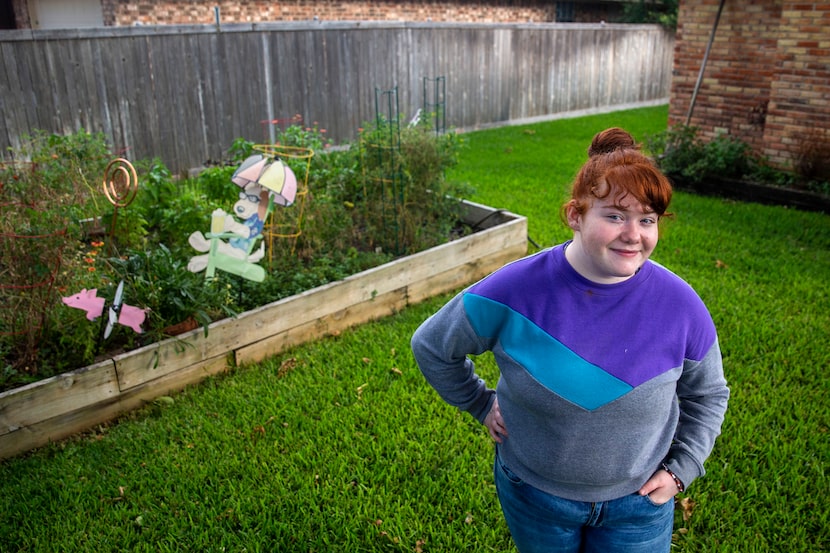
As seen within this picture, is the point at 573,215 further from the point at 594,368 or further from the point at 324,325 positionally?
the point at 324,325

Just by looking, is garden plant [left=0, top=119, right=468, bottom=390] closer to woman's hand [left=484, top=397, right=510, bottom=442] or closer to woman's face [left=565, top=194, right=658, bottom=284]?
woman's hand [left=484, top=397, right=510, bottom=442]

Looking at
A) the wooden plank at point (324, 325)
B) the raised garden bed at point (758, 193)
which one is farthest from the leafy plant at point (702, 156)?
the wooden plank at point (324, 325)

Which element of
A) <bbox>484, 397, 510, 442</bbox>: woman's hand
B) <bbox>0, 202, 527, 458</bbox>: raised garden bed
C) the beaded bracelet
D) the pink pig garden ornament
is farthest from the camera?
the pink pig garden ornament

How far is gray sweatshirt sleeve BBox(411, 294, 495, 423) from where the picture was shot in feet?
6.34

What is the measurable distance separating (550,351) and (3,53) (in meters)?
8.10

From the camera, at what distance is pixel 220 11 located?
12.6 m

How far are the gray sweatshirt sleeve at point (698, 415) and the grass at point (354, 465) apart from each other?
1.34 metres

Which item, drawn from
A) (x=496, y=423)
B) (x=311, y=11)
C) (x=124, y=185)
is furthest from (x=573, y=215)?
(x=311, y=11)

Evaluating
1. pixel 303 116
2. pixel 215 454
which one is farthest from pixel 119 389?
pixel 303 116

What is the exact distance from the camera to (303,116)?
10.7m

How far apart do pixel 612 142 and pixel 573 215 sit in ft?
0.73

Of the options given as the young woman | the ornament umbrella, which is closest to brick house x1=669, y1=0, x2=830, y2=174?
the ornament umbrella

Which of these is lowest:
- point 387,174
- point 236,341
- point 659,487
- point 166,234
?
point 236,341

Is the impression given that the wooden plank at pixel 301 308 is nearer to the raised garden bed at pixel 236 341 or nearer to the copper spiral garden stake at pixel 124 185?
the raised garden bed at pixel 236 341
